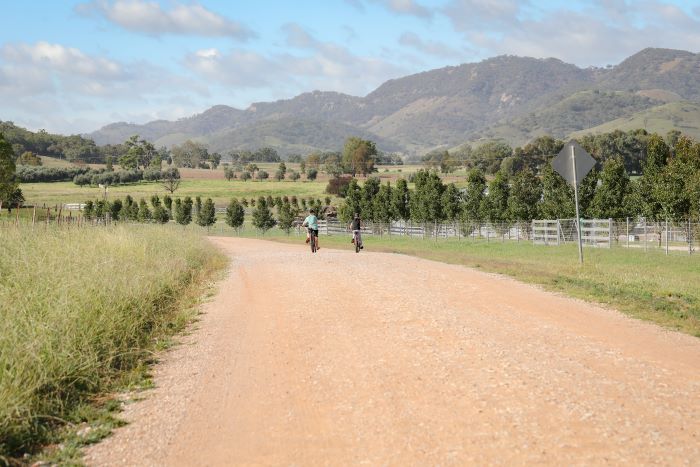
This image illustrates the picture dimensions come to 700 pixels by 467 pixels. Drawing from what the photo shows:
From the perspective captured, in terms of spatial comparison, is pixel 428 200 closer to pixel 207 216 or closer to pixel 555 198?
pixel 555 198

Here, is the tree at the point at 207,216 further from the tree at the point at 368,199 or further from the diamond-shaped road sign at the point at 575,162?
the diamond-shaped road sign at the point at 575,162

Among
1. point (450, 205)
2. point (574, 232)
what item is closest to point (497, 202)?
point (450, 205)

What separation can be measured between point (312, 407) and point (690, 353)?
4687 millimetres

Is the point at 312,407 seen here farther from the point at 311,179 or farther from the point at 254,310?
the point at 311,179

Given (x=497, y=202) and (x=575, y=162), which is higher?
(x=575, y=162)

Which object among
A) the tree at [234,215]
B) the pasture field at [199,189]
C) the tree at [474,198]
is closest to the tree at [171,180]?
the pasture field at [199,189]

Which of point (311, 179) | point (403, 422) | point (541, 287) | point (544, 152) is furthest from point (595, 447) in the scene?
point (311, 179)

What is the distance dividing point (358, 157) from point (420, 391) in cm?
17116

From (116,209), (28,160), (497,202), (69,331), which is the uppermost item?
(28,160)

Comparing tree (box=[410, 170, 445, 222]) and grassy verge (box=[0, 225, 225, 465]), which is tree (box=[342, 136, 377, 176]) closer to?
tree (box=[410, 170, 445, 222])

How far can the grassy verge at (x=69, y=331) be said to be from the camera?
6160 millimetres

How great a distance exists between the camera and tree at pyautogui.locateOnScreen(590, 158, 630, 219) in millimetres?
51406

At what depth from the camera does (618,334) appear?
9.46 metres

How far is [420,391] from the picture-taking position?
668 cm
